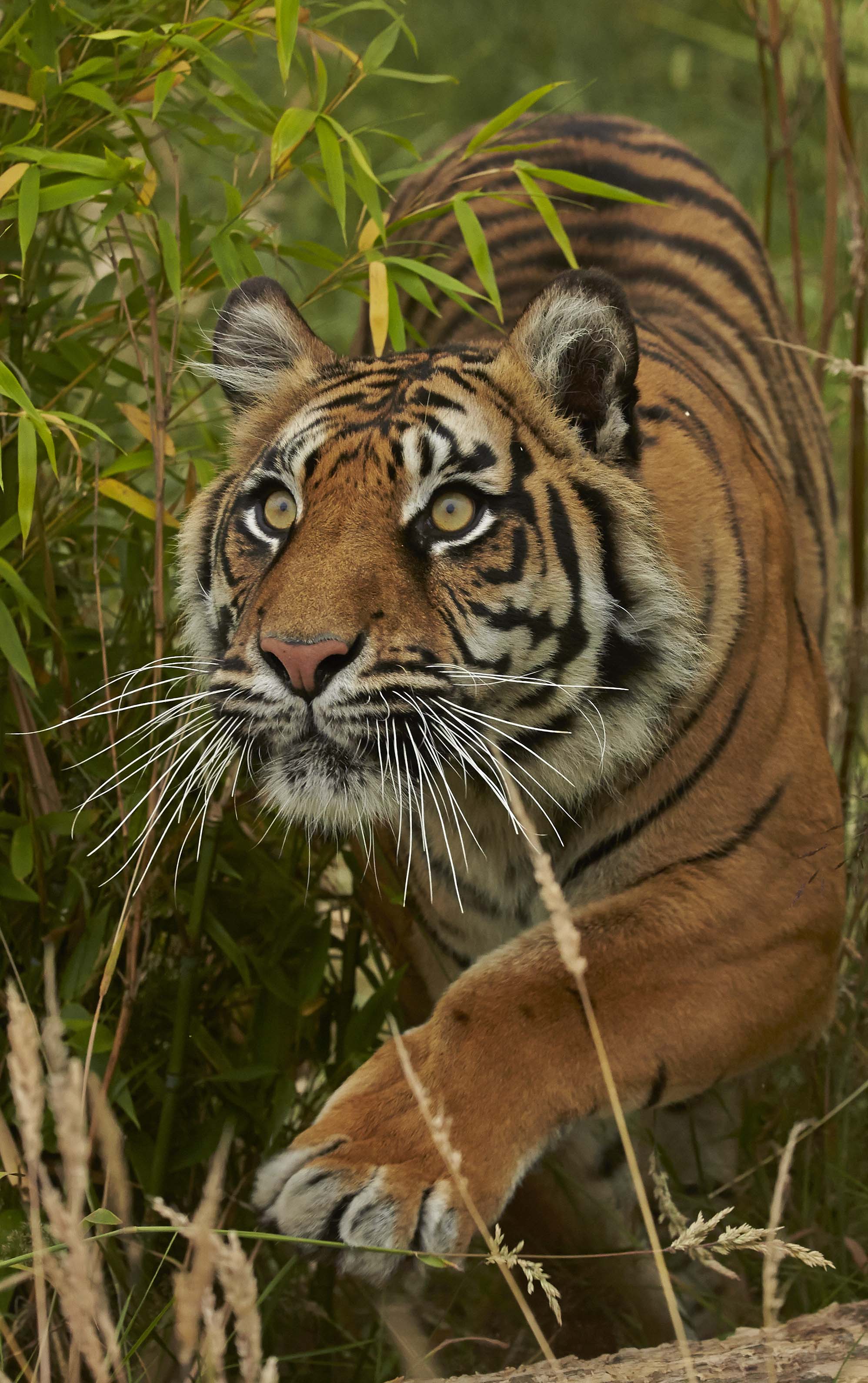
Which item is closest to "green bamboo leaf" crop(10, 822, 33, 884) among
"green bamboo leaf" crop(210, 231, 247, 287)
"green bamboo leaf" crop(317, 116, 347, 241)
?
→ "green bamboo leaf" crop(210, 231, 247, 287)

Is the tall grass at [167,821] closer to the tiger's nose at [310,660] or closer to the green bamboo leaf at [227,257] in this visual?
the green bamboo leaf at [227,257]

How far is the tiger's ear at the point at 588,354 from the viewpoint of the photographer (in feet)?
6.72

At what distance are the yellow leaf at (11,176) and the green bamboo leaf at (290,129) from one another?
0.34 metres

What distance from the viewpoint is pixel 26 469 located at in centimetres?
202

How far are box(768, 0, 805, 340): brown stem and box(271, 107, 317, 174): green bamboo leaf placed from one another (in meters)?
1.03

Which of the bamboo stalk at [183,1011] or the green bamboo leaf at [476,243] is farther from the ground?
the green bamboo leaf at [476,243]

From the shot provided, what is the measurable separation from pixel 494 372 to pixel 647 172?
128 centimetres

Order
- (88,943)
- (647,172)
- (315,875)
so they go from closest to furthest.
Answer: (88,943), (315,875), (647,172)

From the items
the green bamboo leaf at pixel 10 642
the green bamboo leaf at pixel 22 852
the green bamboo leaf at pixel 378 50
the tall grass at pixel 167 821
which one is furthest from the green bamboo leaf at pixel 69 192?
the green bamboo leaf at pixel 22 852

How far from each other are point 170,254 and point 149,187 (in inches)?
12.0

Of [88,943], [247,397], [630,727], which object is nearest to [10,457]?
[247,397]

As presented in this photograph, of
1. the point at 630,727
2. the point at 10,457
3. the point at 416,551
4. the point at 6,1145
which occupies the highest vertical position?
the point at 10,457

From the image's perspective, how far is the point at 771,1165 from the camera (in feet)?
8.70

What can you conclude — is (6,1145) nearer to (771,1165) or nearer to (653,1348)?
(653,1348)
